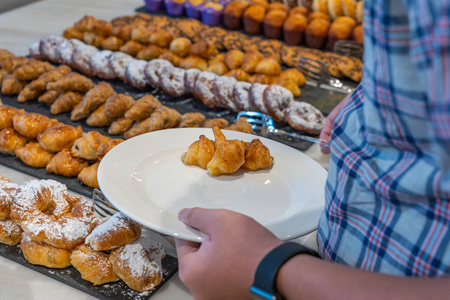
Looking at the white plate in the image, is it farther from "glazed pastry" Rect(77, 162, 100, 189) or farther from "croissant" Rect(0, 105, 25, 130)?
"croissant" Rect(0, 105, 25, 130)

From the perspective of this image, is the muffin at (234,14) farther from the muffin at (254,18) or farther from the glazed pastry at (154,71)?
the glazed pastry at (154,71)

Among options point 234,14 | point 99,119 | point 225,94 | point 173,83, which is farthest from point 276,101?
point 234,14

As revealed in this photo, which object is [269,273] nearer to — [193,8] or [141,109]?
[141,109]

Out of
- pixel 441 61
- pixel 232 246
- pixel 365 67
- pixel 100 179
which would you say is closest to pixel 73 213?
pixel 100 179

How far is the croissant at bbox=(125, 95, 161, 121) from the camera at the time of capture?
186cm

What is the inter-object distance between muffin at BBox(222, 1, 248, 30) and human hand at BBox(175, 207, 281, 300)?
2.39m

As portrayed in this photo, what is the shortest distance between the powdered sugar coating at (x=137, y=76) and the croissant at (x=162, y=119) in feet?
1.46

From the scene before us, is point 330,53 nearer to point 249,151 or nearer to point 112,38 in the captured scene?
point 112,38

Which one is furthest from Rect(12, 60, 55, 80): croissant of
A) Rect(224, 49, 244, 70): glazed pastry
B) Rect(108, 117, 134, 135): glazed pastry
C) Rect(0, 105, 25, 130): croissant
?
Rect(224, 49, 244, 70): glazed pastry

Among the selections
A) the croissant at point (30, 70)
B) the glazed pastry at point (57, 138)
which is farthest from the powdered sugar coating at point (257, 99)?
the croissant at point (30, 70)

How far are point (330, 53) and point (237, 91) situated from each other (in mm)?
813

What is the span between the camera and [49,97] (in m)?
2.10

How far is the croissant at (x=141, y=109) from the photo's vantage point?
1861mm

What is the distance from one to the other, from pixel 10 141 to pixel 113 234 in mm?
763
